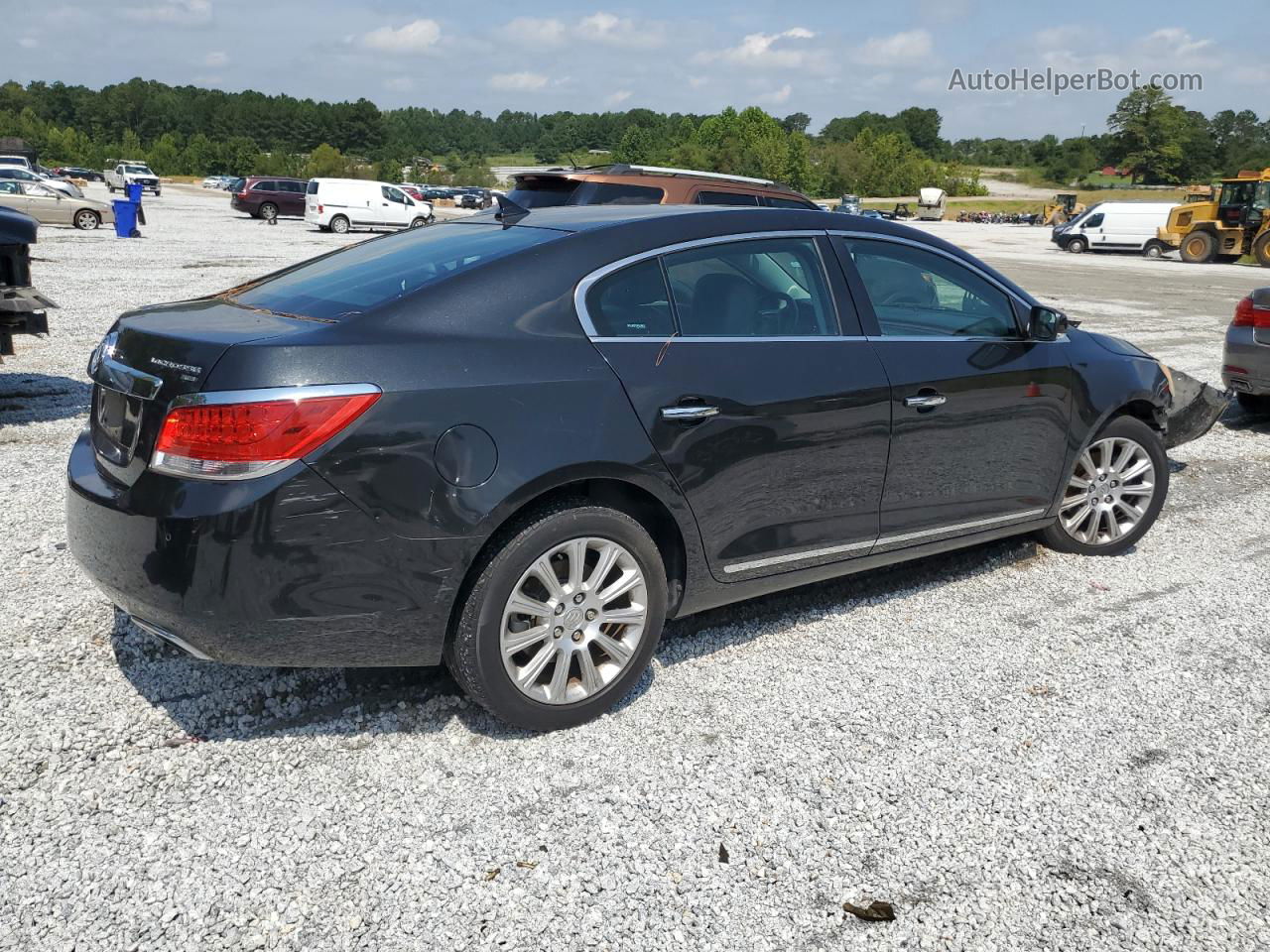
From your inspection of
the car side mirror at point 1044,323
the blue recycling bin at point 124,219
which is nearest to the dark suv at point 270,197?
the blue recycling bin at point 124,219

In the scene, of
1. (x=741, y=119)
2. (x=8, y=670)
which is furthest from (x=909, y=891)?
(x=741, y=119)

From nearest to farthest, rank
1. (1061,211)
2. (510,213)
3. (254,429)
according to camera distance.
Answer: (254,429), (510,213), (1061,211)

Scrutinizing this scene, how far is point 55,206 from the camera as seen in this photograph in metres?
31.0

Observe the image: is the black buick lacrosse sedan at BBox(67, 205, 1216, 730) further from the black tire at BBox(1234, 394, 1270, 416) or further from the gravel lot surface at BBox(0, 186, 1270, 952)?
the black tire at BBox(1234, 394, 1270, 416)

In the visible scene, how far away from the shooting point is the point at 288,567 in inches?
113

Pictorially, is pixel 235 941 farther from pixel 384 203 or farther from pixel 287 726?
pixel 384 203

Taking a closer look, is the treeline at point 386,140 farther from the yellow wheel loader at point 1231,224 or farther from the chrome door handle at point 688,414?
the chrome door handle at point 688,414

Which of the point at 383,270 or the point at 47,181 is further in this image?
the point at 47,181

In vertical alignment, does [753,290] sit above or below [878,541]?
above

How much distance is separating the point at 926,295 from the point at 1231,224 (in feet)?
122

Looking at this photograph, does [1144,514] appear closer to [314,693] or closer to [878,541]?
[878,541]

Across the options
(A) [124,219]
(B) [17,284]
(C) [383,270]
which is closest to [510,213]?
(C) [383,270]

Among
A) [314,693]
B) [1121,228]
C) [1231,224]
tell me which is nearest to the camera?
[314,693]

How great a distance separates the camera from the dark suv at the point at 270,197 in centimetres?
4181
